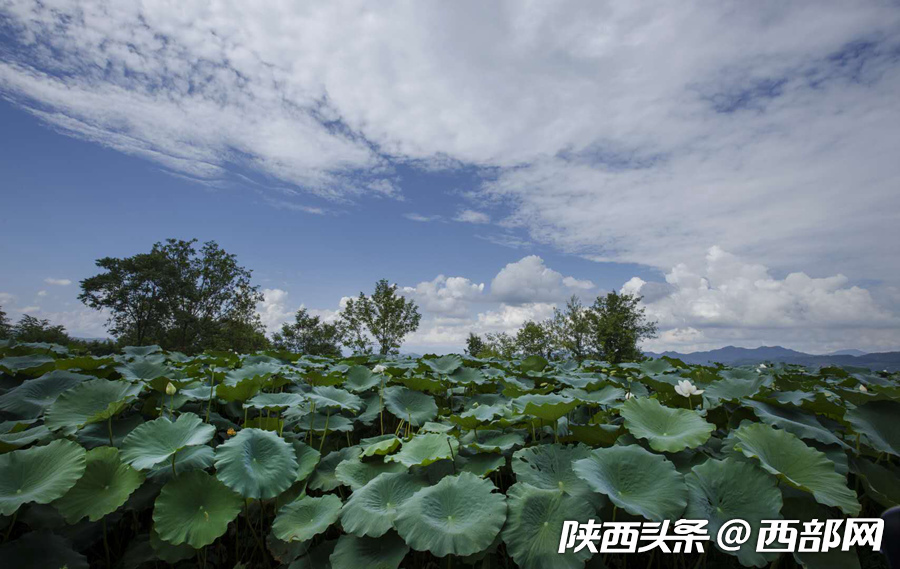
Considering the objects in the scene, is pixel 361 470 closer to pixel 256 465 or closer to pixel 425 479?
pixel 425 479

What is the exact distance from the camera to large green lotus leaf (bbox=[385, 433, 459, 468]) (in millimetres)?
1937

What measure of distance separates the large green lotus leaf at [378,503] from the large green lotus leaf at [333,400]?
0.72 meters

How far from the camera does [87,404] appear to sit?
244 centimetres

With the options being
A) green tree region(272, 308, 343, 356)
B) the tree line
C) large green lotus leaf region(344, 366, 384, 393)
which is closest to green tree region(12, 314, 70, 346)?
the tree line

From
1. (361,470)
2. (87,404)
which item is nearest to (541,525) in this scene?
(361,470)

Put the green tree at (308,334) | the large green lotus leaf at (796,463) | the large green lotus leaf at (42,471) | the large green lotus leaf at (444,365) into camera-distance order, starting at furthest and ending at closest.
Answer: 1. the green tree at (308,334)
2. the large green lotus leaf at (444,365)
3. the large green lotus leaf at (42,471)
4. the large green lotus leaf at (796,463)

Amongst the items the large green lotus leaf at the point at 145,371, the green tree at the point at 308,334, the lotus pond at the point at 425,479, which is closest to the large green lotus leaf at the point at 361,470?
the lotus pond at the point at 425,479

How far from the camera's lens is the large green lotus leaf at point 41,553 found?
6.01 feet

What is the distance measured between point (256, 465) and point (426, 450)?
2.55 ft

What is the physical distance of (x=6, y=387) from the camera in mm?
3098

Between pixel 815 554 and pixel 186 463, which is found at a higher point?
pixel 186 463

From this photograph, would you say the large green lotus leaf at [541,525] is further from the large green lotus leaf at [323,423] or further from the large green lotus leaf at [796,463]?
the large green lotus leaf at [323,423]

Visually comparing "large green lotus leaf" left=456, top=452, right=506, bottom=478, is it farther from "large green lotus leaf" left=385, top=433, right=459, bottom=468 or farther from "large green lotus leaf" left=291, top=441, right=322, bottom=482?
"large green lotus leaf" left=291, top=441, right=322, bottom=482

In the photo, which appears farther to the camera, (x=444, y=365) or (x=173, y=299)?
(x=173, y=299)
